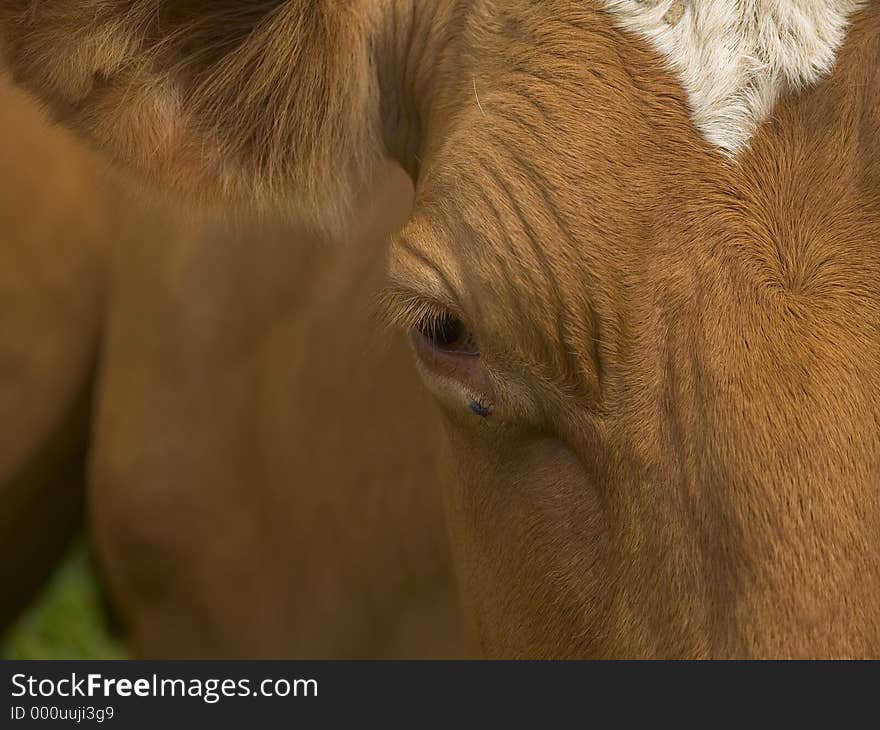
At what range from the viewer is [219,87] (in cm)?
233

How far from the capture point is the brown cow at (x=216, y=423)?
318 centimetres

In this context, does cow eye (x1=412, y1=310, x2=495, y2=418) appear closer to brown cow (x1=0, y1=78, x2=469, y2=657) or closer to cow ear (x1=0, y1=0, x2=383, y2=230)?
cow ear (x1=0, y1=0, x2=383, y2=230)

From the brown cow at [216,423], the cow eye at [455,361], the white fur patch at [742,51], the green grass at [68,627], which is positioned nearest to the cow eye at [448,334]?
the cow eye at [455,361]

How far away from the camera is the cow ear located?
7.31ft

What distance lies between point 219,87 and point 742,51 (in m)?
1.06

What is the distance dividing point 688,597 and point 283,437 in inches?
76.7

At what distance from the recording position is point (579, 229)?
1.72 metres

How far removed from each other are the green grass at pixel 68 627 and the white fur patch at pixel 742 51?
3.63 metres

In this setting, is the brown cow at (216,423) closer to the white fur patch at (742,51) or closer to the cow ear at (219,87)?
the cow ear at (219,87)

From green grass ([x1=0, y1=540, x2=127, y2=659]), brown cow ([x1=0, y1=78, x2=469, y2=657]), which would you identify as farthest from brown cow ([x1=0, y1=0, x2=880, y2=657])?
green grass ([x1=0, y1=540, x2=127, y2=659])

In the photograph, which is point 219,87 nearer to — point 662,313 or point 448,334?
point 448,334

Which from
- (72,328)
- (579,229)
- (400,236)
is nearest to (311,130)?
(400,236)

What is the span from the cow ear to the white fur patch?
0.75 metres
